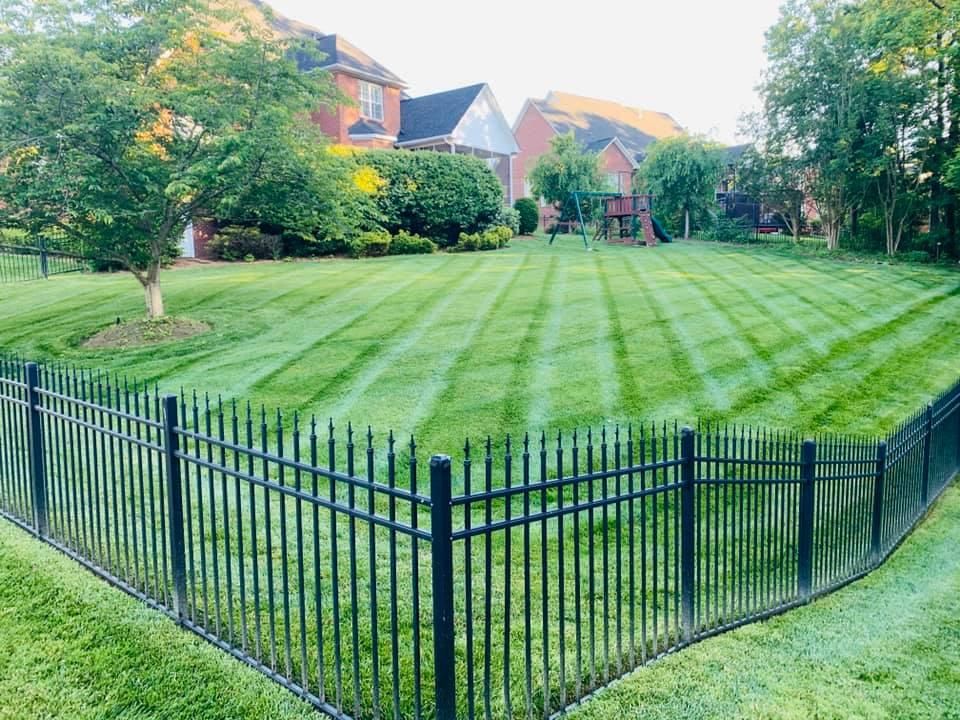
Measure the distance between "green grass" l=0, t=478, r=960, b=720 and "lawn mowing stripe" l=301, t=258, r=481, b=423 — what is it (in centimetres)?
422

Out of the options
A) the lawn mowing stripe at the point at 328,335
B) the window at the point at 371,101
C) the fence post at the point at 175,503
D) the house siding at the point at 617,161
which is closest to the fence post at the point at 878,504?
the fence post at the point at 175,503

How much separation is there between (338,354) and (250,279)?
832cm

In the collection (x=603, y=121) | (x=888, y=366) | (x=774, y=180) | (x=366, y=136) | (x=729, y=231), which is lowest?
(x=888, y=366)

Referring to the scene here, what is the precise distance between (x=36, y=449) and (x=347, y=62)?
105 feet

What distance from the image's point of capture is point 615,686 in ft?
14.0

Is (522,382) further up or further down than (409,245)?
further down

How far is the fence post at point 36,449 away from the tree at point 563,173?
29359mm

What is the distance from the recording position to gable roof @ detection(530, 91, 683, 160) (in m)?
55.6

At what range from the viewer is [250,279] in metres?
19.1

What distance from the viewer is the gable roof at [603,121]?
55.6 metres

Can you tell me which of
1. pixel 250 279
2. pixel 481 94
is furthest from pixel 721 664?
pixel 481 94

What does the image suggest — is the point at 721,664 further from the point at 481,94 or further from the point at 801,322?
the point at 481,94

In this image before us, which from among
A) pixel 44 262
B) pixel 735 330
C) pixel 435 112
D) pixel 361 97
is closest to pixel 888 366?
pixel 735 330

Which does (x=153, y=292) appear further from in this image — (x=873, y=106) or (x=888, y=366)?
(x=873, y=106)
